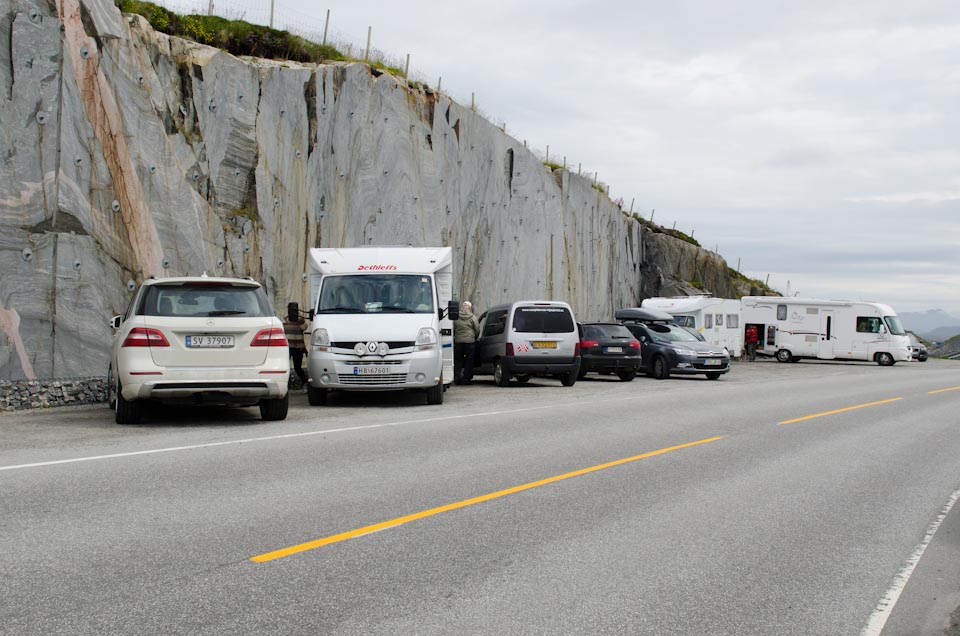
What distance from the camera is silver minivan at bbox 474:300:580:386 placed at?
810 inches

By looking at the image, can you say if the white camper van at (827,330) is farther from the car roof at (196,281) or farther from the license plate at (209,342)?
the license plate at (209,342)

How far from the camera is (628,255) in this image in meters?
52.8

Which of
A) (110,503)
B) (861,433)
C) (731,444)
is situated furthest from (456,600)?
(861,433)

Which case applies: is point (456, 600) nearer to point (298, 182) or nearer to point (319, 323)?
point (319, 323)

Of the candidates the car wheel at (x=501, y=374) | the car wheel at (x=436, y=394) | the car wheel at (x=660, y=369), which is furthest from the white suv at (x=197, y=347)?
the car wheel at (x=660, y=369)

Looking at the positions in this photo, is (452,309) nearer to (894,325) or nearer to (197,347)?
(197,347)

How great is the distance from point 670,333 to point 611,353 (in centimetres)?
393

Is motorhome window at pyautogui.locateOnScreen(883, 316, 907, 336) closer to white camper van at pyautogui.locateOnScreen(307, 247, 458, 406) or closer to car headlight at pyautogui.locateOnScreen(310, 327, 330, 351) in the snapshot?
white camper van at pyautogui.locateOnScreen(307, 247, 458, 406)

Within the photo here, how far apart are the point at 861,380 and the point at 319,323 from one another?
57.6 ft

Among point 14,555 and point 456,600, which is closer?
point 456,600

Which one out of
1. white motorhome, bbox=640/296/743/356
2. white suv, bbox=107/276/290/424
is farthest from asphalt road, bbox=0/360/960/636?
white motorhome, bbox=640/296/743/356

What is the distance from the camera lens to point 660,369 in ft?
86.5

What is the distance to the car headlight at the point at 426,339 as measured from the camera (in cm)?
1478

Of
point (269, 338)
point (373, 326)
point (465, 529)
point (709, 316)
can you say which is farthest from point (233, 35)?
point (709, 316)
